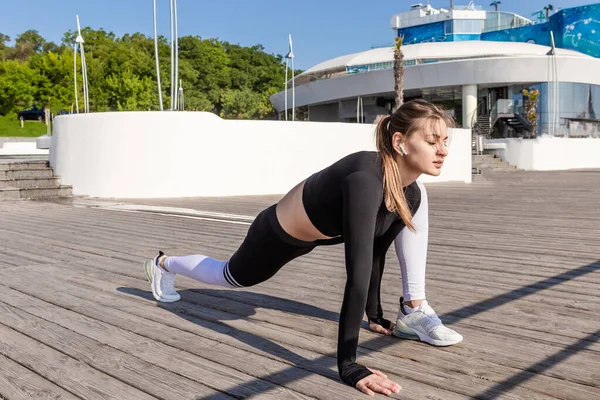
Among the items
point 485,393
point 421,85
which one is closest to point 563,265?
point 485,393

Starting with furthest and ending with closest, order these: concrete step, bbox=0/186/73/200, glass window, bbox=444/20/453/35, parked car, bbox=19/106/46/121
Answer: glass window, bbox=444/20/453/35
parked car, bbox=19/106/46/121
concrete step, bbox=0/186/73/200

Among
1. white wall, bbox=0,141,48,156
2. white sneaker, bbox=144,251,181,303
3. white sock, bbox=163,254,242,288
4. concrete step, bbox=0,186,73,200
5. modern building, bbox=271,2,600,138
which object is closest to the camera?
white sock, bbox=163,254,242,288

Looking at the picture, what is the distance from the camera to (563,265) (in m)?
4.67

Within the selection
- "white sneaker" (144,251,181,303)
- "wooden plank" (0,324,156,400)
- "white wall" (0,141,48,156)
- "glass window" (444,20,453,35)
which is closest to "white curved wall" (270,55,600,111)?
"glass window" (444,20,453,35)

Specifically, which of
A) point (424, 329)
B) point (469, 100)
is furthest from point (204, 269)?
point (469, 100)

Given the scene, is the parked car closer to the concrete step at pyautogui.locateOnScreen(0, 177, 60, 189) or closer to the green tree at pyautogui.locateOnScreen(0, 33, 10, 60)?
the green tree at pyautogui.locateOnScreen(0, 33, 10, 60)

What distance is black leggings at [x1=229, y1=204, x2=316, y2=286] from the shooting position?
2.65m

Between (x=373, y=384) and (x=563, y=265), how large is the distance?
3.12 metres

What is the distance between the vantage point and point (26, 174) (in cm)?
1215

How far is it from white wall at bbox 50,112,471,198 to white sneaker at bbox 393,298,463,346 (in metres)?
9.50

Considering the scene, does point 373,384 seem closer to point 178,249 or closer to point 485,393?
point 485,393

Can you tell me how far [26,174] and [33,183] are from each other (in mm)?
316

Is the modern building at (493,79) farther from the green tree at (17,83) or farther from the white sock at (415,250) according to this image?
the white sock at (415,250)

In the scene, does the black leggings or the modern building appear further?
the modern building
